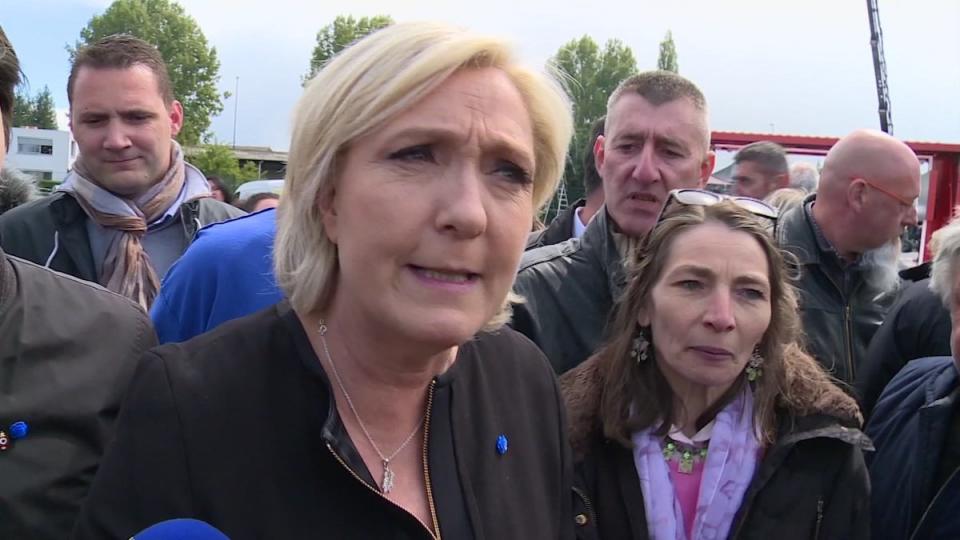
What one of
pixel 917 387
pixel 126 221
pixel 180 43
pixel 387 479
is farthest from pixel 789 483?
pixel 180 43

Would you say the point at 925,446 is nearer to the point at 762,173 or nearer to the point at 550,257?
the point at 550,257

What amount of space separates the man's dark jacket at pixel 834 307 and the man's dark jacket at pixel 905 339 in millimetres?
72

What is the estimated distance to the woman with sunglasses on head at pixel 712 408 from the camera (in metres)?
2.15

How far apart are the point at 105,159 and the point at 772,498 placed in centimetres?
315

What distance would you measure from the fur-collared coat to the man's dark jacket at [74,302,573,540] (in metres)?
0.48

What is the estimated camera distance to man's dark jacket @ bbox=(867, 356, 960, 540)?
2381 millimetres

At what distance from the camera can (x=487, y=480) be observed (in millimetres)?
1672

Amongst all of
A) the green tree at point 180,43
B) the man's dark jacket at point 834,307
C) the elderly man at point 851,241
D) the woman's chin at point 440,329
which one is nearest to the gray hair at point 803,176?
the elderly man at point 851,241

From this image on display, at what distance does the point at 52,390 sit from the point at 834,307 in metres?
3.04

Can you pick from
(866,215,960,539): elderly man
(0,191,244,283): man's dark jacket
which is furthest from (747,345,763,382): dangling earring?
(0,191,244,283): man's dark jacket

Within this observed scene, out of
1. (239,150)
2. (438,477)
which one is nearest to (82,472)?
(438,477)

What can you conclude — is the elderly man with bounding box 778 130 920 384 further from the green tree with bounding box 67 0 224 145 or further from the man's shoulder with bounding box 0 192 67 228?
the green tree with bounding box 67 0 224 145

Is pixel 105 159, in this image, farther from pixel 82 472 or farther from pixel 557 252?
pixel 82 472

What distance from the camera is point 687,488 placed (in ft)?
7.32
